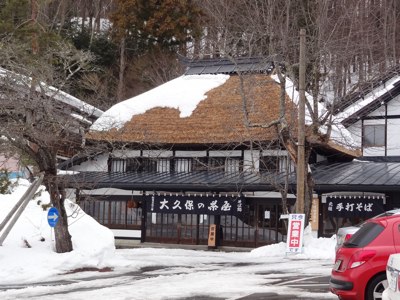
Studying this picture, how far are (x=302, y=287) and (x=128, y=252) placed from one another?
12.3 meters

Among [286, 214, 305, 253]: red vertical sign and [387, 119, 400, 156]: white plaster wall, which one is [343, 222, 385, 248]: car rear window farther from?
[387, 119, 400, 156]: white plaster wall

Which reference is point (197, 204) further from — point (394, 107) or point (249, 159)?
point (394, 107)

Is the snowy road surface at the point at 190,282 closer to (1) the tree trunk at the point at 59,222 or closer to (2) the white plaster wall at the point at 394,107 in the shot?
(1) the tree trunk at the point at 59,222

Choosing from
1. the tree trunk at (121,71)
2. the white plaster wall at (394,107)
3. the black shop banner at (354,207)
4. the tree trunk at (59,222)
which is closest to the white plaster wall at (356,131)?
the white plaster wall at (394,107)

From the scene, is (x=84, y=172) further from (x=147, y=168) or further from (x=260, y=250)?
(x=260, y=250)

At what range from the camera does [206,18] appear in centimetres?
4294

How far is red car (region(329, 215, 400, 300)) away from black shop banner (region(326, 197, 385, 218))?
692 inches

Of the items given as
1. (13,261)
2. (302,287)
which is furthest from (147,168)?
(302,287)

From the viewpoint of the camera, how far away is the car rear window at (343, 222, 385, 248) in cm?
990

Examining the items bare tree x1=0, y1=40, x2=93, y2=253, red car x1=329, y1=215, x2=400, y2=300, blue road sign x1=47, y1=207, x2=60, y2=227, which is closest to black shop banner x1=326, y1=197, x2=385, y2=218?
bare tree x1=0, y1=40, x2=93, y2=253

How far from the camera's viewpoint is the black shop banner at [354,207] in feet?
89.2

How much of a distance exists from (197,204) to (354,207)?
6873 mm

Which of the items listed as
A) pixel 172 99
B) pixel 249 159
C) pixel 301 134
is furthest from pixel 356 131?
pixel 301 134

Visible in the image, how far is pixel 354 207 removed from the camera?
90.1ft
